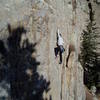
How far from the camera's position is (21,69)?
5668 mm

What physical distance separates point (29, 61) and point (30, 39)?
0.43m

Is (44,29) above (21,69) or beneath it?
above

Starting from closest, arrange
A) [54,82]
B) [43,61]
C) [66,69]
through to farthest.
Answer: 1. [43,61]
2. [54,82]
3. [66,69]

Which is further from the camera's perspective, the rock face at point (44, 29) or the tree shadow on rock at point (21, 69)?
the rock face at point (44, 29)

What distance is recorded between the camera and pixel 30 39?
5.85 meters

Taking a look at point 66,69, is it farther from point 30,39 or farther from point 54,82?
point 30,39

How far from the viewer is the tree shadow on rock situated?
5.52 meters

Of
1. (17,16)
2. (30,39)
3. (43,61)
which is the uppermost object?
(17,16)

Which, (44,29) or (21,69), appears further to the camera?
(44,29)

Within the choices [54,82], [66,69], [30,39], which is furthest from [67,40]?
[30,39]

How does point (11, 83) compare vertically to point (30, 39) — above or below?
below

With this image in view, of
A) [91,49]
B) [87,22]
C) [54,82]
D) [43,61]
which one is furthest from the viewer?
[87,22]

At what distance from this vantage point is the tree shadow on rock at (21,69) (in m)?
5.52

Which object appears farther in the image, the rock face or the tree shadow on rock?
the rock face
